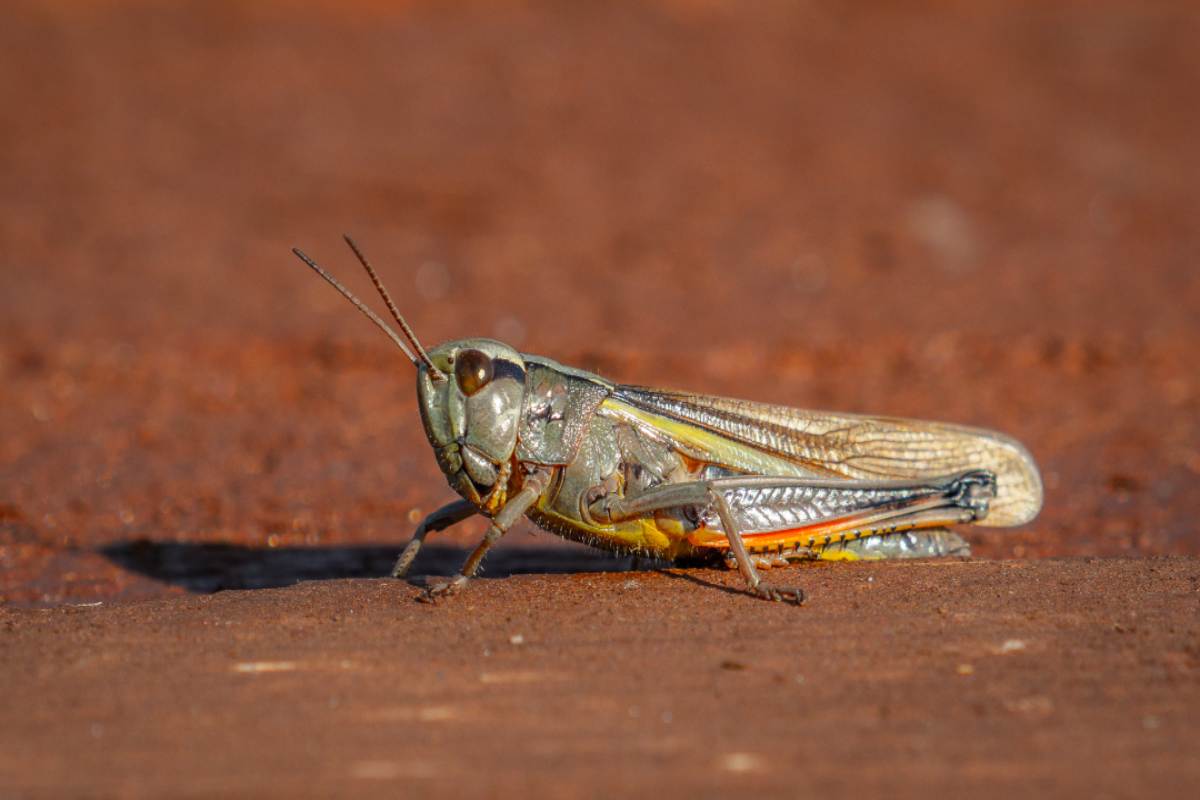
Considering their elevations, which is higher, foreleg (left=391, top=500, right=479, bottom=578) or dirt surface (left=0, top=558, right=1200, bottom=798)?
foreleg (left=391, top=500, right=479, bottom=578)

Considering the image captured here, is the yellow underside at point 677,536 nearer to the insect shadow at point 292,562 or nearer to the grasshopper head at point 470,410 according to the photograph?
the grasshopper head at point 470,410

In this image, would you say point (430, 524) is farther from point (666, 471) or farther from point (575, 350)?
point (575, 350)

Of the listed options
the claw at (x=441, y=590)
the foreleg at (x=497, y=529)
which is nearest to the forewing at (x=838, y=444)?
the foreleg at (x=497, y=529)

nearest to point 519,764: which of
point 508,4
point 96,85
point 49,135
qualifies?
point 49,135

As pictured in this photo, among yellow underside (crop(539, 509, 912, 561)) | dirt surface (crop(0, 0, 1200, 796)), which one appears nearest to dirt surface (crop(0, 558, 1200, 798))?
dirt surface (crop(0, 0, 1200, 796))

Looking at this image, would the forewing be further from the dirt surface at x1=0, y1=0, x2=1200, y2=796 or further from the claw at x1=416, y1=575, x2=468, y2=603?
the claw at x1=416, y1=575, x2=468, y2=603

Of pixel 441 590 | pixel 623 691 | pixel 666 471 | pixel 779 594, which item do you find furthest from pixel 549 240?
pixel 623 691
